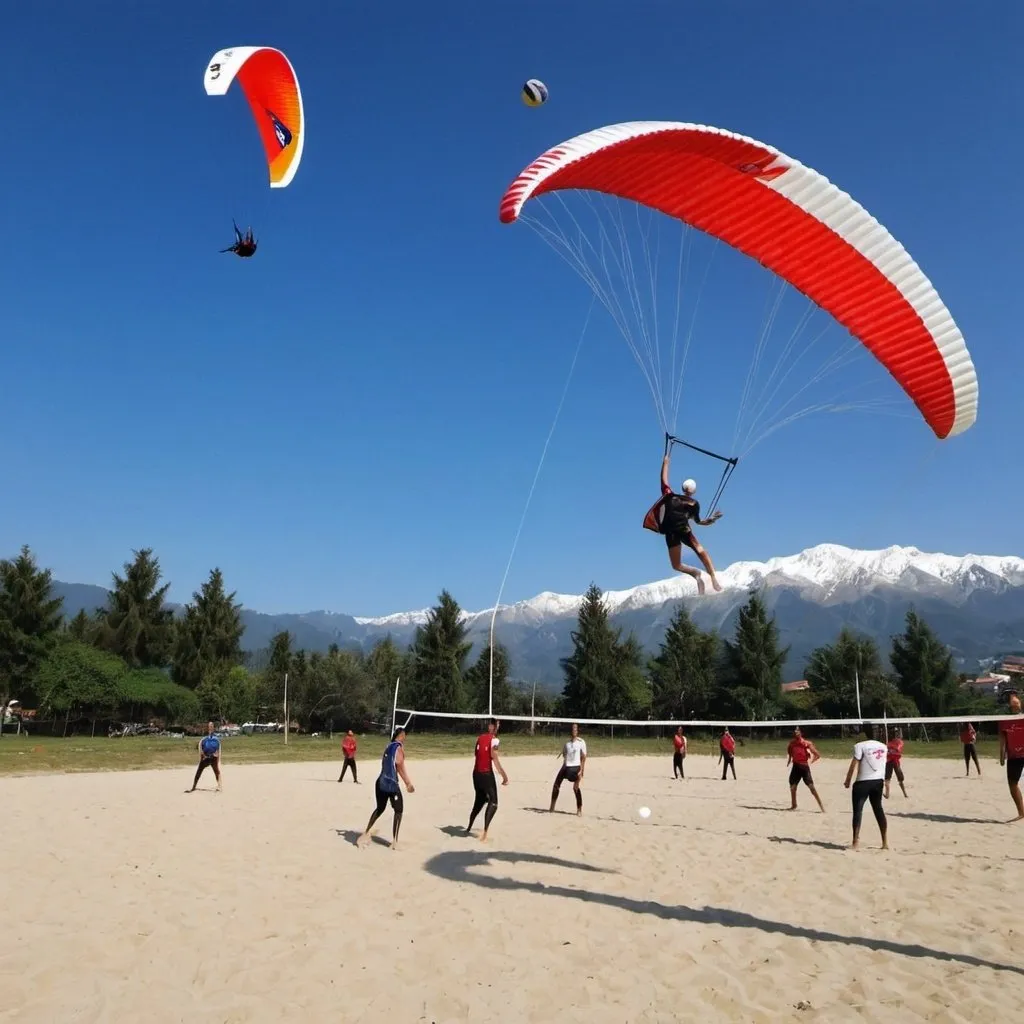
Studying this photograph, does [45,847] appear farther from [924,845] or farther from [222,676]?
[222,676]

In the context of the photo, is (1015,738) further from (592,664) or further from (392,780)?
(592,664)

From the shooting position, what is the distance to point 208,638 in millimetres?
60688

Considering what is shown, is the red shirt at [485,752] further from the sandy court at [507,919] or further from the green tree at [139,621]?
the green tree at [139,621]

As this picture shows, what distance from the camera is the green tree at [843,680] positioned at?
177 ft

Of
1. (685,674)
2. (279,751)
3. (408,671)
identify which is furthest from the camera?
(408,671)

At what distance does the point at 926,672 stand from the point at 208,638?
5524cm

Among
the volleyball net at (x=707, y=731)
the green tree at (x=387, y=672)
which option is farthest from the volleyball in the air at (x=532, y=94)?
the green tree at (x=387, y=672)

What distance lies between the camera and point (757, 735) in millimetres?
54750

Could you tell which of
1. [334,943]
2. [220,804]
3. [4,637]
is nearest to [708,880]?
[334,943]

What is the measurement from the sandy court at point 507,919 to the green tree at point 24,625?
42784 millimetres

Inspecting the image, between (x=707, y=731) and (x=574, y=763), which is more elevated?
(x=574, y=763)

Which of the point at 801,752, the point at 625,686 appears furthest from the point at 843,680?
the point at 801,752

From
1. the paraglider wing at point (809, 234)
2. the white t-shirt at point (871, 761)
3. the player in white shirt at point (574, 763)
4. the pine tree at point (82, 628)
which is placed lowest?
the player in white shirt at point (574, 763)

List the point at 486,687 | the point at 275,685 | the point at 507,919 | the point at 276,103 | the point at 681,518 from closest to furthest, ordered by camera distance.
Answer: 1. the point at 507,919
2. the point at 681,518
3. the point at 276,103
4. the point at 275,685
5. the point at 486,687
